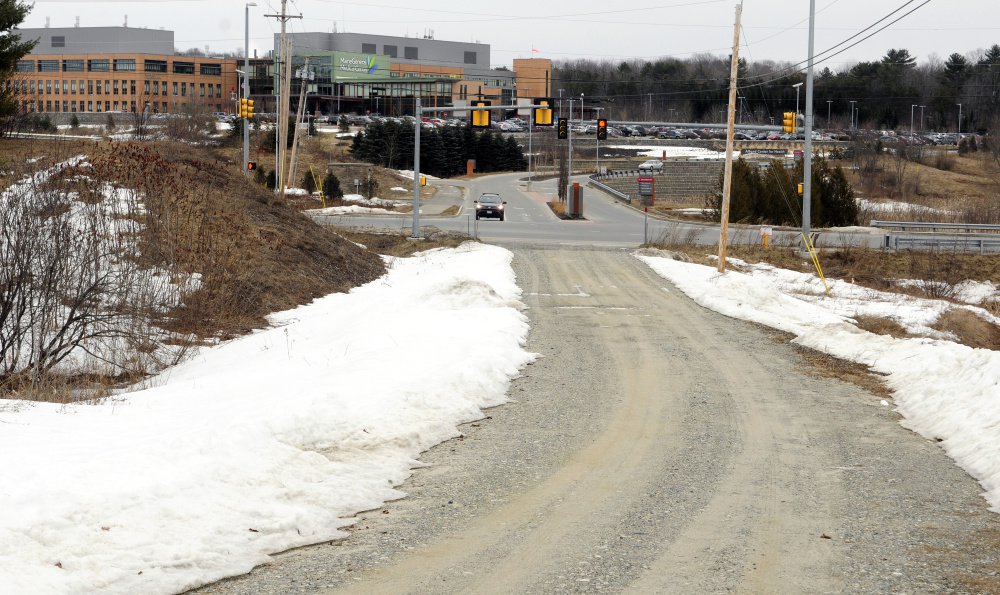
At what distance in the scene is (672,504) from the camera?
889 cm

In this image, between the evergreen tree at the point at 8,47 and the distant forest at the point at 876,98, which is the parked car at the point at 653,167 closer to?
the distant forest at the point at 876,98

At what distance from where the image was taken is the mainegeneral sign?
146625 mm

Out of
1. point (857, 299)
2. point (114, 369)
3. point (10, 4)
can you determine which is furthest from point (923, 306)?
point (10, 4)

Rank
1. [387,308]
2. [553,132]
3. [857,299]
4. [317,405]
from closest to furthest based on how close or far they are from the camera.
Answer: [317,405], [387,308], [857,299], [553,132]

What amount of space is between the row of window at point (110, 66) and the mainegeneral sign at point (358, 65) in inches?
684

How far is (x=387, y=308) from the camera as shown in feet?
77.8

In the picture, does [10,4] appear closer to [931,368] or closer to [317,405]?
[317,405]

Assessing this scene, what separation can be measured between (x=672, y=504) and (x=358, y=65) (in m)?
147

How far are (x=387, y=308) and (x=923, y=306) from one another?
1596 centimetres

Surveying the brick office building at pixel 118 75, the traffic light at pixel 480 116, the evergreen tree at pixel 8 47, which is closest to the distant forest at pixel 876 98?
the brick office building at pixel 118 75

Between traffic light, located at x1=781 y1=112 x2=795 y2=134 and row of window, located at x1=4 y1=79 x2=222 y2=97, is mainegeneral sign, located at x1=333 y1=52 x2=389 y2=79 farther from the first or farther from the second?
traffic light, located at x1=781 y1=112 x2=795 y2=134

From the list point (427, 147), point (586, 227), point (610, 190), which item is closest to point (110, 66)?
point (427, 147)

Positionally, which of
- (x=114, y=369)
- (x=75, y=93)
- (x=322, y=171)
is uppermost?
(x=75, y=93)

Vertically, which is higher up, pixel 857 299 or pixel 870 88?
pixel 870 88
